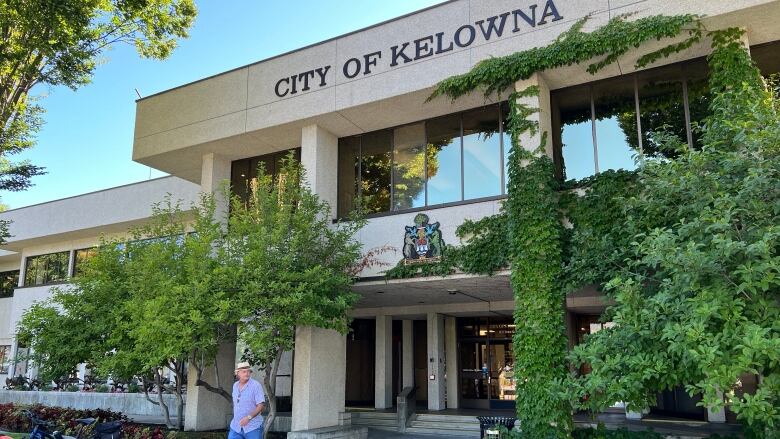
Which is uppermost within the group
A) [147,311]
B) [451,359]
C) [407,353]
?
[147,311]

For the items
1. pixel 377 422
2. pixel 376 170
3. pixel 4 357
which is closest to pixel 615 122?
pixel 376 170

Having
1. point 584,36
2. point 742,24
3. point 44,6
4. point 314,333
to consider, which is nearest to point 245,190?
point 314,333

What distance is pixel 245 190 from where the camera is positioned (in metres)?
17.7

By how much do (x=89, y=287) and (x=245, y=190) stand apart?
4.85m

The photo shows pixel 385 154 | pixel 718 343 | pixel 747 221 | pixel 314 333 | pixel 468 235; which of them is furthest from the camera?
pixel 385 154

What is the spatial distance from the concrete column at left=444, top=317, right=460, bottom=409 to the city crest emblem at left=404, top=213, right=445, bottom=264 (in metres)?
6.67

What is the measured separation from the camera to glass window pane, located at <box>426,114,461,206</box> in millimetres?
14289

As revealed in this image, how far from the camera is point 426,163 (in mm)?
14883

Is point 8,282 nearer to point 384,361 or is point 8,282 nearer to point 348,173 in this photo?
point 384,361

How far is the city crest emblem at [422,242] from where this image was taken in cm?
1364

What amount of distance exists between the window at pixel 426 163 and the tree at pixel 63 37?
700cm

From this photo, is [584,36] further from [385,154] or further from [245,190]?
[245,190]

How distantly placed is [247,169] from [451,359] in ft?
29.2

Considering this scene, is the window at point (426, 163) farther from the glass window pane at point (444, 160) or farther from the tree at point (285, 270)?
the tree at point (285, 270)
